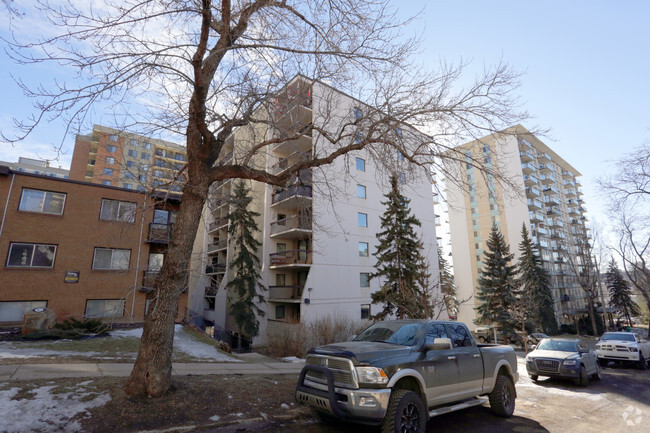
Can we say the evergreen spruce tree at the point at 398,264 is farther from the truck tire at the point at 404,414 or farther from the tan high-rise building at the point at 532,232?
the tan high-rise building at the point at 532,232

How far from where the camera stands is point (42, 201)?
17.8m

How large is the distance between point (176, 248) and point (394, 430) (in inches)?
187

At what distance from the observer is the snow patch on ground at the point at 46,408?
4406 millimetres

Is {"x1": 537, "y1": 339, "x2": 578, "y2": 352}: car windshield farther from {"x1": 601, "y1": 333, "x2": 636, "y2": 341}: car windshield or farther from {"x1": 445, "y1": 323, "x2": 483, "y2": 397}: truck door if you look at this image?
{"x1": 445, "y1": 323, "x2": 483, "y2": 397}: truck door

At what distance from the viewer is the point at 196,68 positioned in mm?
6352

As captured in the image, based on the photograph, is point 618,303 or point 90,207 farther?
point 618,303

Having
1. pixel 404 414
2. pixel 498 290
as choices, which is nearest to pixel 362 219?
pixel 498 290

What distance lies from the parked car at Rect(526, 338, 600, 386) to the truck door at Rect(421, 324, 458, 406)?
7502 millimetres

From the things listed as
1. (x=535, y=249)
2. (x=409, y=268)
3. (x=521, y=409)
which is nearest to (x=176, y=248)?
(x=521, y=409)

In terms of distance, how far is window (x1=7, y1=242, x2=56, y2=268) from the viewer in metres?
16.9

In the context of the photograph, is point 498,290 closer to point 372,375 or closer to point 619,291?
point 372,375

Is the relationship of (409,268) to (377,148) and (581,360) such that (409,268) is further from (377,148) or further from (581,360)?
(377,148)

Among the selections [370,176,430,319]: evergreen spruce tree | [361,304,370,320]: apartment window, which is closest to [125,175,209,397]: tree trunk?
[370,176,430,319]: evergreen spruce tree

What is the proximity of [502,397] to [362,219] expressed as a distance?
825 inches
